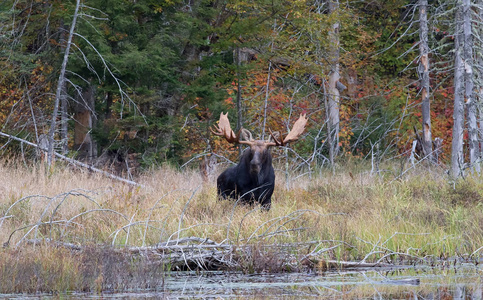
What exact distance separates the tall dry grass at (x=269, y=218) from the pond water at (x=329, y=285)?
423 millimetres

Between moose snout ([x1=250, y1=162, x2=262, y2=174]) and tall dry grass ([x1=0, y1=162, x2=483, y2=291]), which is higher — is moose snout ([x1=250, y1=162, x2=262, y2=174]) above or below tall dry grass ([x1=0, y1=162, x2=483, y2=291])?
above

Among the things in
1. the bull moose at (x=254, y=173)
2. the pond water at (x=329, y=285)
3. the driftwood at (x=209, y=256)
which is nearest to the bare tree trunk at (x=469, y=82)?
the bull moose at (x=254, y=173)

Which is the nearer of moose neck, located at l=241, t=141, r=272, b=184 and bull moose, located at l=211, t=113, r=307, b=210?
moose neck, located at l=241, t=141, r=272, b=184

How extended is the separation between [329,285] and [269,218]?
10.3 feet

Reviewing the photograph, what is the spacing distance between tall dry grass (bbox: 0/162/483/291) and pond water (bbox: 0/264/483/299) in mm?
423

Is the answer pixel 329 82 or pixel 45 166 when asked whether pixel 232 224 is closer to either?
pixel 45 166

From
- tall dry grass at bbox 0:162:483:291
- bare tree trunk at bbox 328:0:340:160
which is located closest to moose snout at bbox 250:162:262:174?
tall dry grass at bbox 0:162:483:291

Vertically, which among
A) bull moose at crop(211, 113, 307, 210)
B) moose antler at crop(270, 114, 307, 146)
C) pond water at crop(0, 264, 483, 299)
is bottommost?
pond water at crop(0, 264, 483, 299)

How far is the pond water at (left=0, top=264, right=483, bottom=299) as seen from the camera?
6.82 metres

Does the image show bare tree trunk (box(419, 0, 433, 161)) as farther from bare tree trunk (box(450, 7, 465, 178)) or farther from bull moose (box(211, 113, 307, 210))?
bull moose (box(211, 113, 307, 210))

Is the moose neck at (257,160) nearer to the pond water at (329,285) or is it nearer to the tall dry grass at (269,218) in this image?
the tall dry grass at (269,218)

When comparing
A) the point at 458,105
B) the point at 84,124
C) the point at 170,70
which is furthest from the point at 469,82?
the point at 84,124

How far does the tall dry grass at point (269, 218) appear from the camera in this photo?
898 centimetres

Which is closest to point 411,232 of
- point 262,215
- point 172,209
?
point 262,215
